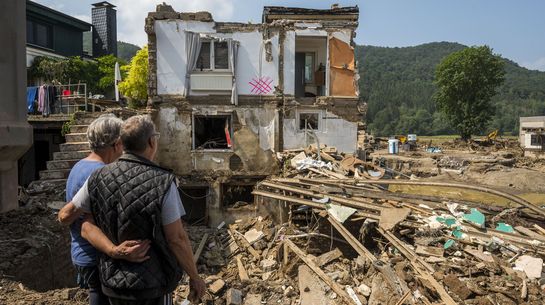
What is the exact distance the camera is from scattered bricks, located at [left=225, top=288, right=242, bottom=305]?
7016 millimetres

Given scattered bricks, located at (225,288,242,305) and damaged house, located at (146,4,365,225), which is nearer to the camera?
scattered bricks, located at (225,288,242,305)

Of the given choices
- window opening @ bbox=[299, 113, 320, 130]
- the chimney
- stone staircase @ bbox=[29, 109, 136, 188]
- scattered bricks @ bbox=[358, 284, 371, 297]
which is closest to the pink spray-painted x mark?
window opening @ bbox=[299, 113, 320, 130]

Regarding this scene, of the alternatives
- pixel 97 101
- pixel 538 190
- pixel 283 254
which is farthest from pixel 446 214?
pixel 538 190

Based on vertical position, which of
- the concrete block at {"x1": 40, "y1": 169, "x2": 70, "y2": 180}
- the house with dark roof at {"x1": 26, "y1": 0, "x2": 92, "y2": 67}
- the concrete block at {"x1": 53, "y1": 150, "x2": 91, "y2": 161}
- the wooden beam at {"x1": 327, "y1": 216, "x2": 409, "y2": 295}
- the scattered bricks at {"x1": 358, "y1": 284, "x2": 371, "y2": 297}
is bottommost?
the scattered bricks at {"x1": 358, "y1": 284, "x2": 371, "y2": 297}

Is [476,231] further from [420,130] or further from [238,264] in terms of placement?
[420,130]

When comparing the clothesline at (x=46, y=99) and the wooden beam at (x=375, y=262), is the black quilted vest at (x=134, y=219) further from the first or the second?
the clothesline at (x=46, y=99)

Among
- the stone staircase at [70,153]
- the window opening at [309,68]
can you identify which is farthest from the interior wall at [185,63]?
the window opening at [309,68]

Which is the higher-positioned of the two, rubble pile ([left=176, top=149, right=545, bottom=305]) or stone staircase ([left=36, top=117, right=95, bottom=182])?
stone staircase ([left=36, top=117, right=95, bottom=182])

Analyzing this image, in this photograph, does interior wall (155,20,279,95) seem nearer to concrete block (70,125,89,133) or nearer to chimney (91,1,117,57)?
concrete block (70,125,89,133)

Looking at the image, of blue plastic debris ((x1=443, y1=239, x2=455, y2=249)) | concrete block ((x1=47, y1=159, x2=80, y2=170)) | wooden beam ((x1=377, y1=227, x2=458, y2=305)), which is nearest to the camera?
wooden beam ((x1=377, y1=227, x2=458, y2=305))

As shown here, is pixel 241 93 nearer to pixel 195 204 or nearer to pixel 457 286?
pixel 195 204

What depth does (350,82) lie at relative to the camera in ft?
51.8

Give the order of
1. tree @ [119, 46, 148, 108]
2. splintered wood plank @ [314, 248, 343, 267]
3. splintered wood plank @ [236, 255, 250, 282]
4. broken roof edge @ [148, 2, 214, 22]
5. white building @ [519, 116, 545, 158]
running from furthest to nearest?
white building @ [519, 116, 545, 158] → tree @ [119, 46, 148, 108] → broken roof edge @ [148, 2, 214, 22] → splintered wood plank @ [236, 255, 250, 282] → splintered wood plank @ [314, 248, 343, 267]

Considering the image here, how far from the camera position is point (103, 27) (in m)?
33.3
